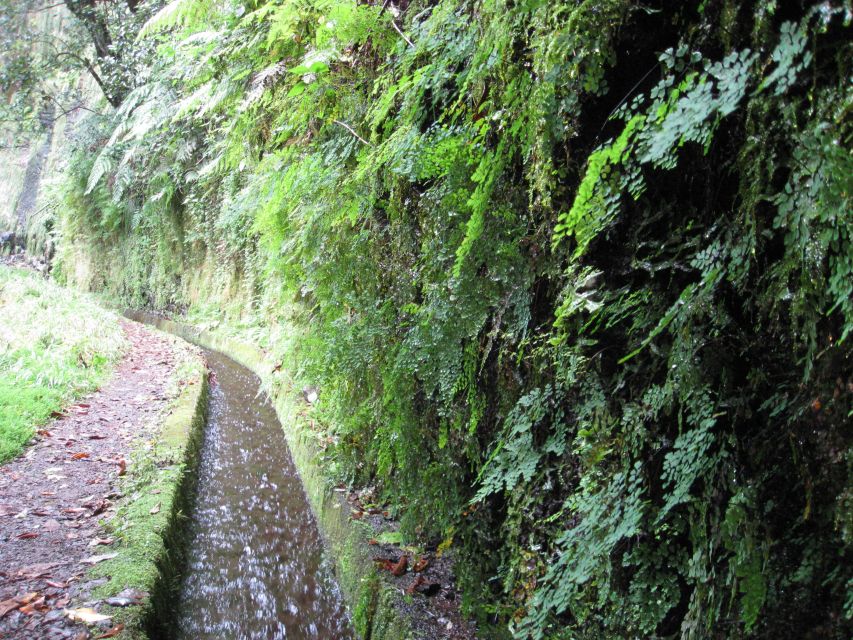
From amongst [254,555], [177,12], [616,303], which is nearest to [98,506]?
[254,555]

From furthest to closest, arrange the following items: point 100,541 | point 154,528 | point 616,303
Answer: point 154,528 < point 100,541 < point 616,303

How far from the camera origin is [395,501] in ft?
10.7

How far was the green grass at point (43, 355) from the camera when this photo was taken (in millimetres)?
4945

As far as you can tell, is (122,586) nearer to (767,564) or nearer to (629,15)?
(767,564)

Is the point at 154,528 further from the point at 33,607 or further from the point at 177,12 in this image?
the point at 177,12

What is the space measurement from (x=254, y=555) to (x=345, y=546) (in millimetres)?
807

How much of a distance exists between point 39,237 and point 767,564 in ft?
85.1

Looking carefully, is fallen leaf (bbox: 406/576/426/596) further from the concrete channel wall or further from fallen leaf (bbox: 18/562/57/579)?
fallen leaf (bbox: 18/562/57/579)

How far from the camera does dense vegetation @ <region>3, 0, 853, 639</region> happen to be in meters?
1.06

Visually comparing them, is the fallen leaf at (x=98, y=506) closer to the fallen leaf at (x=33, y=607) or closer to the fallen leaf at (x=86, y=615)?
the fallen leaf at (x=33, y=607)

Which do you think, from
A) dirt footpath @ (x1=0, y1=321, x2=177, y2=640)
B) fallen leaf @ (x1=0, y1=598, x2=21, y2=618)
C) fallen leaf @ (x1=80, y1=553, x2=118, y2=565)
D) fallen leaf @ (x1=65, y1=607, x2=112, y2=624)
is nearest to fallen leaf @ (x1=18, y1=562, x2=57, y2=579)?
dirt footpath @ (x1=0, y1=321, x2=177, y2=640)

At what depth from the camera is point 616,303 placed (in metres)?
1.52

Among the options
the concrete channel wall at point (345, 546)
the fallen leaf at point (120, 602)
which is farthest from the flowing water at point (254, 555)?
the fallen leaf at point (120, 602)

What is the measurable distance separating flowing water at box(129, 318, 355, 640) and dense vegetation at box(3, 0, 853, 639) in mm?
936
